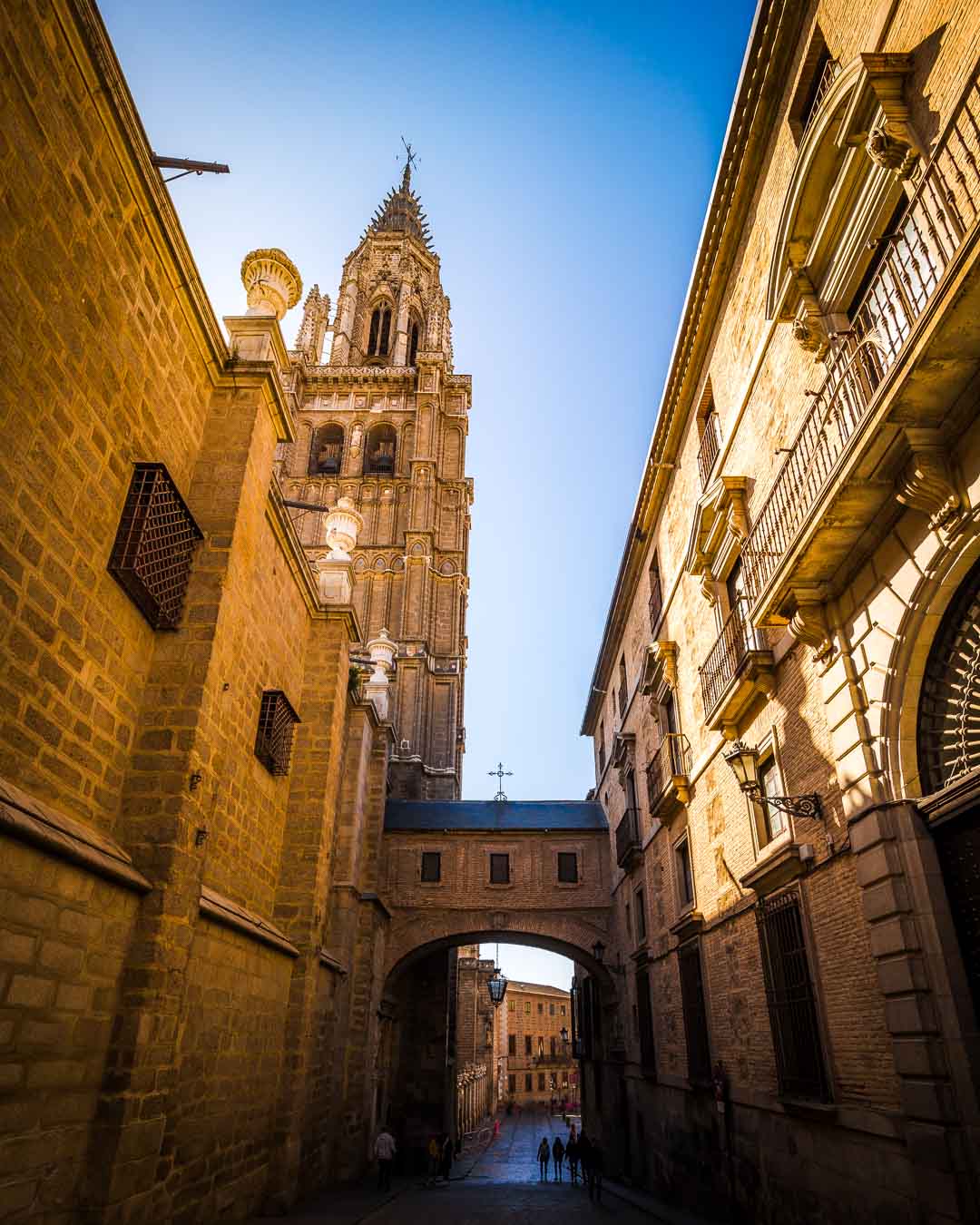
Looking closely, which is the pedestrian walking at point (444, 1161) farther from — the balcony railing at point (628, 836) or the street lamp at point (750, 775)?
the street lamp at point (750, 775)

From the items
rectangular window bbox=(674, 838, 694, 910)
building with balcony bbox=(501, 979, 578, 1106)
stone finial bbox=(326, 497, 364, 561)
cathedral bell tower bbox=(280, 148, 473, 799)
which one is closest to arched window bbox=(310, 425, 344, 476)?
cathedral bell tower bbox=(280, 148, 473, 799)

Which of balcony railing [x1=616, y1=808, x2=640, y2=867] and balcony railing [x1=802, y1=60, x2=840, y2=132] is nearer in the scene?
balcony railing [x1=802, y1=60, x2=840, y2=132]

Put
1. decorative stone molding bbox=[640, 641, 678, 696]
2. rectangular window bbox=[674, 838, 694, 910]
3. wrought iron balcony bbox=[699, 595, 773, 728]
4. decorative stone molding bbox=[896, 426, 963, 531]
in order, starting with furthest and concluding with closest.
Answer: decorative stone molding bbox=[640, 641, 678, 696] < rectangular window bbox=[674, 838, 694, 910] < wrought iron balcony bbox=[699, 595, 773, 728] < decorative stone molding bbox=[896, 426, 963, 531]

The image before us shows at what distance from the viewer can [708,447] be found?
488 inches

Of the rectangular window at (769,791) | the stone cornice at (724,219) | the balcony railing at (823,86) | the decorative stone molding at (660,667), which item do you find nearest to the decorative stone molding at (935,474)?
the rectangular window at (769,791)

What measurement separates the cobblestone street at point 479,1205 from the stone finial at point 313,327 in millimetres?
42281

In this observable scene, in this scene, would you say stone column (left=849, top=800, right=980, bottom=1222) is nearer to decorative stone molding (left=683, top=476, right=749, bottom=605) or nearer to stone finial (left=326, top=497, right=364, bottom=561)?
decorative stone molding (left=683, top=476, right=749, bottom=605)

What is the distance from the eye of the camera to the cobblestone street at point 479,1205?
447 inches

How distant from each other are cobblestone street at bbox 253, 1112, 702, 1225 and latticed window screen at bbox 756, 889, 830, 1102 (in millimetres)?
4426

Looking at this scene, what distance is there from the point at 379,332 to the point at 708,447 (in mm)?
43748

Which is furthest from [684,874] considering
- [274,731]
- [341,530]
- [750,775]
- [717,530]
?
[341,530]

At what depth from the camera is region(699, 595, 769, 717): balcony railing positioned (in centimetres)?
955

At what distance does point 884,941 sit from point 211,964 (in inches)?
253

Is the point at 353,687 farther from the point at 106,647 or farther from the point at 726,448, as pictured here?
the point at 106,647
